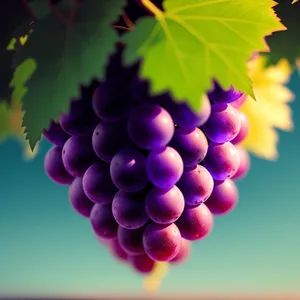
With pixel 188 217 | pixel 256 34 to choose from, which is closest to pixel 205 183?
pixel 188 217

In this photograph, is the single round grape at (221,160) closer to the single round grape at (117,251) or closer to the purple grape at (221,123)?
the purple grape at (221,123)

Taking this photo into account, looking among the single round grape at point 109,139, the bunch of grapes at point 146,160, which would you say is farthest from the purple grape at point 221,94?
the single round grape at point 109,139

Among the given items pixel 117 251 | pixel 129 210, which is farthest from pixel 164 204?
pixel 117 251

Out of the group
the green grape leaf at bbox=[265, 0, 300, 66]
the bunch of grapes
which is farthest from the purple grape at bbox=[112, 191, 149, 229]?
the green grape leaf at bbox=[265, 0, 300, 66]

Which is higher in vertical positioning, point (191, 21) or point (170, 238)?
point (191, 21)

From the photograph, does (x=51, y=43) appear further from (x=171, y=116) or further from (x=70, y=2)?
(x=171, y=116)

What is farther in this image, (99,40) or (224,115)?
(224,115)
